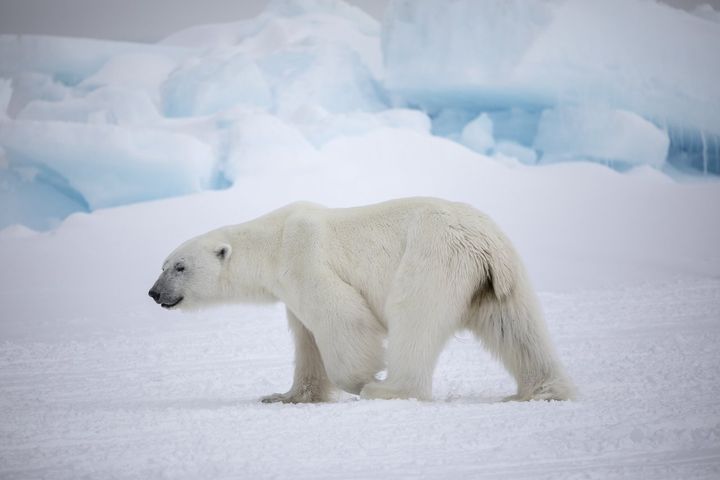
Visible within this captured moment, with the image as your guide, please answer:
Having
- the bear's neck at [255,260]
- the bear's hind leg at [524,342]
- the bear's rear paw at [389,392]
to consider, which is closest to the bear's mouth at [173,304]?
the bear's neck at [255,260]

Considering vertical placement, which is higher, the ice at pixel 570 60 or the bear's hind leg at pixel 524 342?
the ice at pixel 570 60

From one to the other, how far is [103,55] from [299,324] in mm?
10110

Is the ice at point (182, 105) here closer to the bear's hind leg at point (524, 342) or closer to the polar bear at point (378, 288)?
the polar bear at point (378, 288)

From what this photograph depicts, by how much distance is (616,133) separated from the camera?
40.5 feet

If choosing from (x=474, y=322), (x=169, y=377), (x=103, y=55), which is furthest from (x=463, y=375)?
(x=103, y=55)

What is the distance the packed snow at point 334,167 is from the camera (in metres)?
5.59

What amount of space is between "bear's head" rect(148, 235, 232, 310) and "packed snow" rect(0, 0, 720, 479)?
2.12ft

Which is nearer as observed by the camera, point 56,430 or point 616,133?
point 56,430

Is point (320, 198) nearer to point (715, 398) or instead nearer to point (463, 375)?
point (463, 375)

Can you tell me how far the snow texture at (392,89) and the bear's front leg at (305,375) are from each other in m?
8.05

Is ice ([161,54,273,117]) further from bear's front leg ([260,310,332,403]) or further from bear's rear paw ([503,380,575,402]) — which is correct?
bear's rear paw ([503,380,575,402])

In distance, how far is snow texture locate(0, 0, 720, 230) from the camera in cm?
1125

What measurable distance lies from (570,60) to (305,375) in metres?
10.5

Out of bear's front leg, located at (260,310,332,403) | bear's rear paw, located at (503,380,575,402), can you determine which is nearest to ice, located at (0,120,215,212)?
bear's front leg, located at (260,310,332,403)
